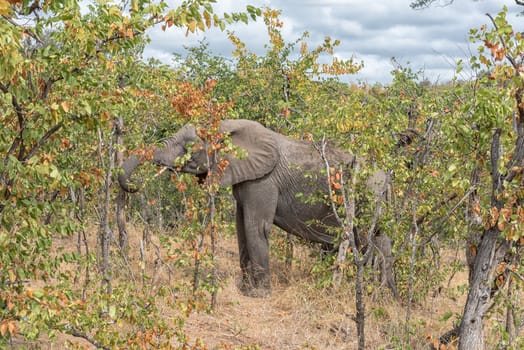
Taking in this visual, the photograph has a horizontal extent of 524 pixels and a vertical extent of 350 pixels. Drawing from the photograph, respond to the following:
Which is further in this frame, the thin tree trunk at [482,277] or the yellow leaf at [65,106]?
the thin tree trunk at [482,277]

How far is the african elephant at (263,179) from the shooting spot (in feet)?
30.2

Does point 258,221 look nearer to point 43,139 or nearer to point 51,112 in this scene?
point 43,139

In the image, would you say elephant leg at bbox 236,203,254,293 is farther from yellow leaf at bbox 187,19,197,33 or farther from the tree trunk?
yellow leaf at bbox 187,19,197,33

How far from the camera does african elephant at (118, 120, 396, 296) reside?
9203 millimetres

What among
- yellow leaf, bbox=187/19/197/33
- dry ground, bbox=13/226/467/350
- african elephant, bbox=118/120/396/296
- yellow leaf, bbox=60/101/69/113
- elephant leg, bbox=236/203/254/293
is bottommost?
dry ground, bbox=13/226/467/350

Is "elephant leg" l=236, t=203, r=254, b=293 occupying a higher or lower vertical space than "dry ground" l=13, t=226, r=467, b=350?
higher

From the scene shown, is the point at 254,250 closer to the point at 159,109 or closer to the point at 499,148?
the point at 159,109

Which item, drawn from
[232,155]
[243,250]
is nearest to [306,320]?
[243,250]

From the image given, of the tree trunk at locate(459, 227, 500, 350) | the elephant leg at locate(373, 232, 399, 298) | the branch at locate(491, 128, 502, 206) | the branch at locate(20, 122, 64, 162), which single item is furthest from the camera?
the elephant leg at locate(373, 232, 399, 298)

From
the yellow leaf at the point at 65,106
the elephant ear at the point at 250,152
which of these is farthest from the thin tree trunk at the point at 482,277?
the elephant ear at the point at 250,152

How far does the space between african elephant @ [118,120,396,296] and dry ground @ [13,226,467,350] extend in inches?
22.9

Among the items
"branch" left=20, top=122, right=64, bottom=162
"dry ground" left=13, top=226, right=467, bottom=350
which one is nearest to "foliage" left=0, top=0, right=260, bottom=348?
"branch" left=20, top=122, right=64, bottom=162

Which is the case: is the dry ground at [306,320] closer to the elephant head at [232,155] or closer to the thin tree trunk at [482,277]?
the thin tree trunk at [482,277]

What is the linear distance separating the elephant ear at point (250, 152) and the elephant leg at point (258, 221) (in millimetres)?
218
